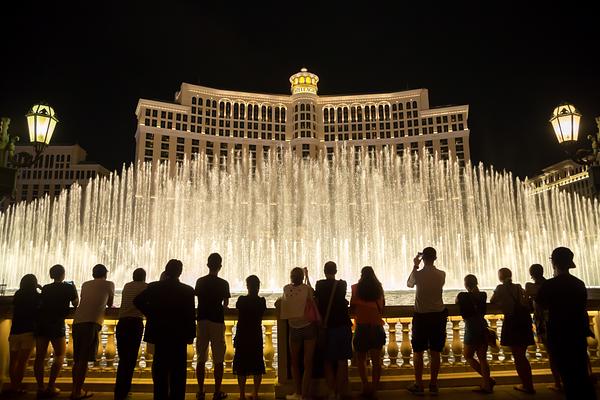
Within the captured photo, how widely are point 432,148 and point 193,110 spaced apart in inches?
1615

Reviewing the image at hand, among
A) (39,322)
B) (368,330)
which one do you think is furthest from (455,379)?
(39,322)

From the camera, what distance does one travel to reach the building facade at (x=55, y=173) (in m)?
84.6

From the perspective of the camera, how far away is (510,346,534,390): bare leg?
5609 millimetres

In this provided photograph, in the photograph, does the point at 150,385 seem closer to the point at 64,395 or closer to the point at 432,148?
the point at 64,395

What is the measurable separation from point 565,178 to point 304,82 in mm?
48526

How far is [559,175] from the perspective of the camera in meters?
83.4

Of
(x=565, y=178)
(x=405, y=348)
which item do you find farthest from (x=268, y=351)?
(x=565, y=178)

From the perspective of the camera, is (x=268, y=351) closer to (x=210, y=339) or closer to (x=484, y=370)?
(x=210, y=339)

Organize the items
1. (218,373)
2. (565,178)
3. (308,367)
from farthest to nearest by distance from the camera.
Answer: (565,178) → (218,373) → (308,367)

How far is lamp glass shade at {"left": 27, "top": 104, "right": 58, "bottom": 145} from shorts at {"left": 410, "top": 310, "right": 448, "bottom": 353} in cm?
723

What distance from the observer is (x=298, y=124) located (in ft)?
247

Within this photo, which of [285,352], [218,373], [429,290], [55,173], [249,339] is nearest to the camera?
[249,339]

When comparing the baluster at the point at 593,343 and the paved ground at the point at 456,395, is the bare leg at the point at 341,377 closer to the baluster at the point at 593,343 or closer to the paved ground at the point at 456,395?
the paved ground at the point at 456,395

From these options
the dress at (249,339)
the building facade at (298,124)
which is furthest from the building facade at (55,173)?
the dress at (249,339)
